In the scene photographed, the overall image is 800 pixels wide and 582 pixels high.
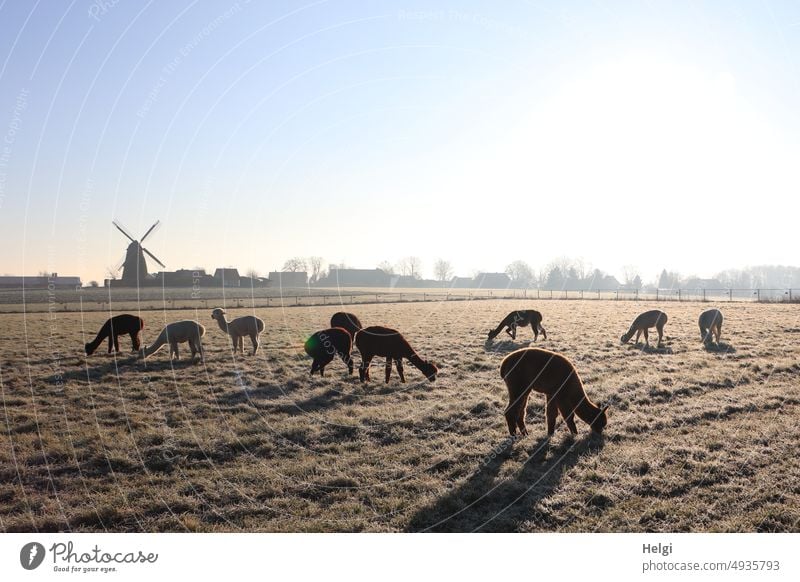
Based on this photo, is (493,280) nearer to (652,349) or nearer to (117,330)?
(652,349)

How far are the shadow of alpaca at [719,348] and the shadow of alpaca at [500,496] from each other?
14363 millimetres

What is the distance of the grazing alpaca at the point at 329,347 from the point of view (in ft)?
51.0

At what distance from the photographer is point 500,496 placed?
7102 millimetres

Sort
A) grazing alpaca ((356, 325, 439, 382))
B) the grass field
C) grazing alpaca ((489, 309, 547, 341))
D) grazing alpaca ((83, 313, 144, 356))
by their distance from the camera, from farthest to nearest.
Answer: grazing alpaca ((489, 309, 547, 341)) → grazing alpaca ((83, 313, 144, 356)) → grazing alpaca ((356, 325, 439, 382)) → the grass field

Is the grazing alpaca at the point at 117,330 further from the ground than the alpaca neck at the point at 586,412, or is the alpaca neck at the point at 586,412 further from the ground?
the grazing alpaca at the point at 117,330

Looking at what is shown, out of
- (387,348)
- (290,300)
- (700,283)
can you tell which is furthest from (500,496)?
(700,283)

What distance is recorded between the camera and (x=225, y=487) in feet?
24.7

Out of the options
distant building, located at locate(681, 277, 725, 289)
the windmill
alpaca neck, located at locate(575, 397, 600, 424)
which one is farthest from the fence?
distant building, located at locate(681, 277, 725, 289)

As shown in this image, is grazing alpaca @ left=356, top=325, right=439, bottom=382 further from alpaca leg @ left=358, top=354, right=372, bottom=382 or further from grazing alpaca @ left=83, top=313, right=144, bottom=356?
grazing alpaca @ left=83, top=313, right=144, bottom=356

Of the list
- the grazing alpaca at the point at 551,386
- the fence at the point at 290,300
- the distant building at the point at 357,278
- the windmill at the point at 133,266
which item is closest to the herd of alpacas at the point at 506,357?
the grazing alpaca at the point at 551,386

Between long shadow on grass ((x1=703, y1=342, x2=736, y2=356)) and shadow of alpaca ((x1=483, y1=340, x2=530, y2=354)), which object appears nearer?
long shadow on grass ((x1=703, y1=342, x2=736, y2=356))

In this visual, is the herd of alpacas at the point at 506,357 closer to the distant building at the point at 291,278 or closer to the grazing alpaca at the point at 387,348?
the grazing alpaca at the point at 387,348

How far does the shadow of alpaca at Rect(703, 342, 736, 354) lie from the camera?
1988cm

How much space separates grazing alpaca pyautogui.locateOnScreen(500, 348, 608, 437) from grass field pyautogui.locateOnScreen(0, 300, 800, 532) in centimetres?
45
